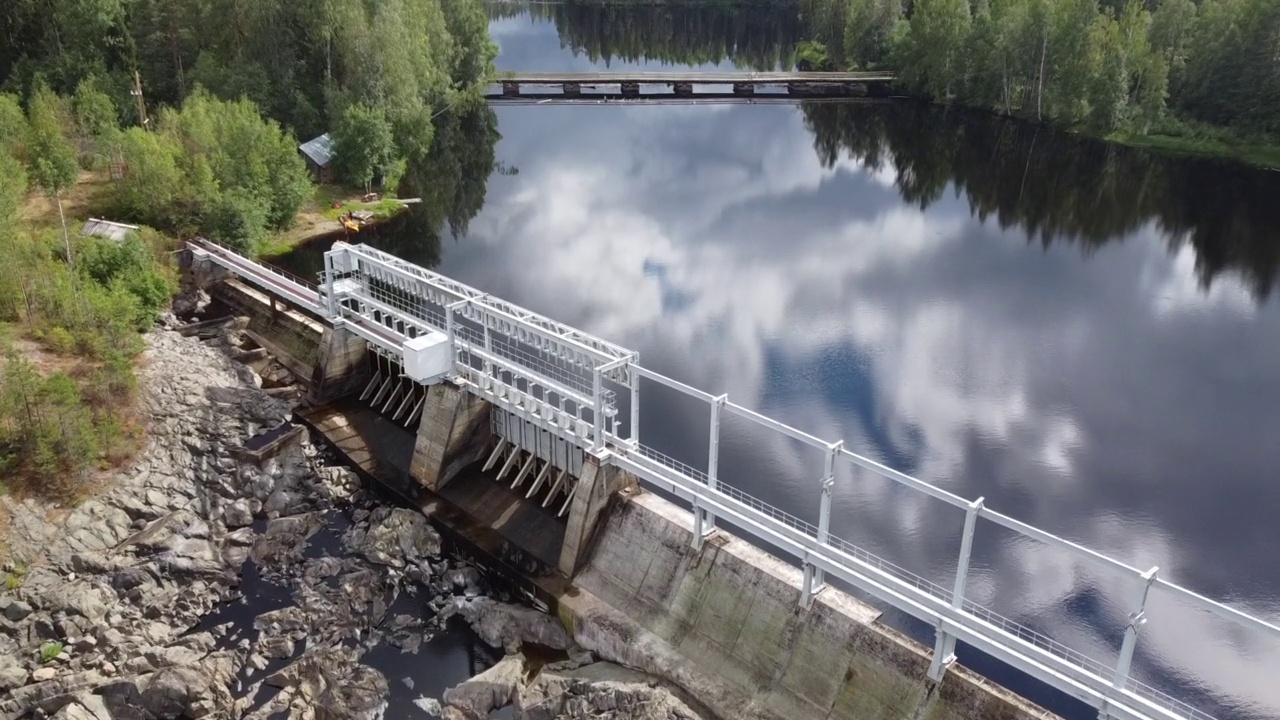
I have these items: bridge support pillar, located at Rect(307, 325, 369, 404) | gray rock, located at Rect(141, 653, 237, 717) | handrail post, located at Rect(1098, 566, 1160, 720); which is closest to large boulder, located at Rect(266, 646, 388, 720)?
gray rock, located at Rect(141, 653, 237, 717)

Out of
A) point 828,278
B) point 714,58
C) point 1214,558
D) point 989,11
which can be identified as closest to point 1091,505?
point 1214,558

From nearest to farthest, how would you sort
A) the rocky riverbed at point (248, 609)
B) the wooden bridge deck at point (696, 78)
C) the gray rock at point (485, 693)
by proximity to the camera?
the rocky riverbed at point (248, 609)
the gray rock at point (485, 693)
the wooden bridge deck at point (696, 78)

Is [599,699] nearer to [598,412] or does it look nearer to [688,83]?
[598,412]

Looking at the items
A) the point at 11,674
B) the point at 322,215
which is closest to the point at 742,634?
the point at 11,674

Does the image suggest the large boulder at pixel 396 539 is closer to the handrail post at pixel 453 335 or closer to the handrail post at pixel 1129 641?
the handrail post at pixel 453 335

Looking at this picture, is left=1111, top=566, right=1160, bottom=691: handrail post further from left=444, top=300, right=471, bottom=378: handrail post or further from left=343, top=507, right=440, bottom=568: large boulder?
left=444, top=300, right=471, bottom=378: handrail post

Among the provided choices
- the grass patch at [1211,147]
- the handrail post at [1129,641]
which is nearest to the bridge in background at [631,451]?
the handrail post at [1129,641]
